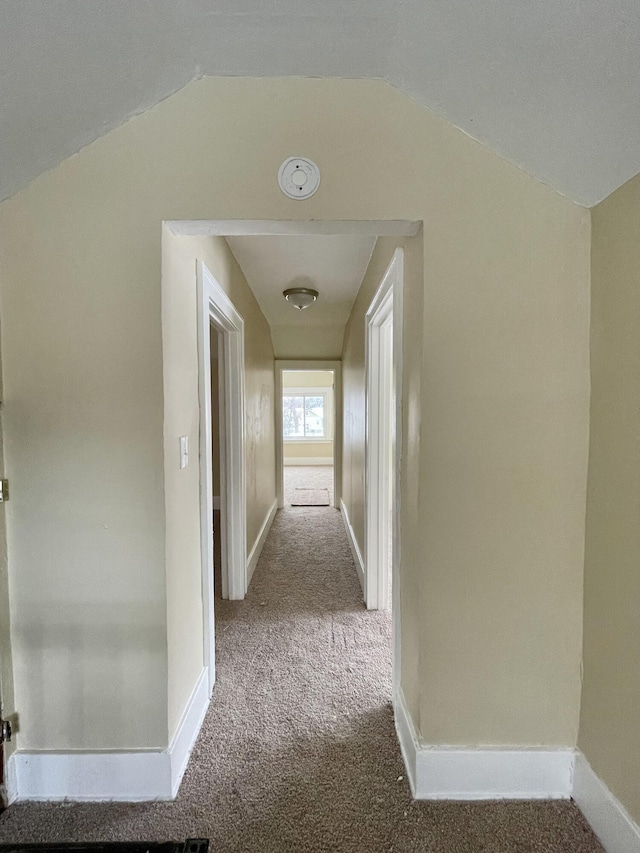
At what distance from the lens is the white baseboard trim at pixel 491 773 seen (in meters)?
1.25

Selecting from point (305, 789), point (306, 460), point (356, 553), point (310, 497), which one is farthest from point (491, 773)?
point (306, 460)

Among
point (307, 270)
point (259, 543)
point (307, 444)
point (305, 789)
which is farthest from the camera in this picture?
point (307, 444)

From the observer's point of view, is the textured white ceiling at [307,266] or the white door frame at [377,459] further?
the white door frame at [377,459]

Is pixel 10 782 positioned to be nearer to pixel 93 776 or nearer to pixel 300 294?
pixel 93 776

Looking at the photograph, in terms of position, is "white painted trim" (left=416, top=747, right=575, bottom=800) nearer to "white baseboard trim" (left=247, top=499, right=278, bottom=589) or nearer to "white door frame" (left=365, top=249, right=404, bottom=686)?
"white door frame" (left=365, top=249, right=404, bottom=686)

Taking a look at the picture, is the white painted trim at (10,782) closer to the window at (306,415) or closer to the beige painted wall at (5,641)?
the beige painted wall at (5,641)

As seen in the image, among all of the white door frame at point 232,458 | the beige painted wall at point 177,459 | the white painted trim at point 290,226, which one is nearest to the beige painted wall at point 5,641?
the beige painted wall at point 177,459

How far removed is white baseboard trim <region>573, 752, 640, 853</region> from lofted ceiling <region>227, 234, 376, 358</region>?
7.47 ft

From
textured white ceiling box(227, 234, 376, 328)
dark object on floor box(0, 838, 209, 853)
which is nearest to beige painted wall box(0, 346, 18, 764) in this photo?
dark object on floor box(0, 838, 209, 853)

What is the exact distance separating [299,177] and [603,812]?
2.09 meters

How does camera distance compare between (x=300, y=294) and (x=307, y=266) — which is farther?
Answer: (x=300, y=294)

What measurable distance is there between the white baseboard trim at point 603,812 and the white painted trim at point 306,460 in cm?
733

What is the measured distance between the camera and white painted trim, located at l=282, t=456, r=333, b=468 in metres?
8.51

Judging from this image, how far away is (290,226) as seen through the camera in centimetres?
124
